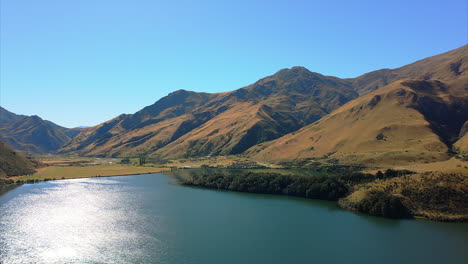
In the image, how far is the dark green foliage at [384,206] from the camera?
336 ft

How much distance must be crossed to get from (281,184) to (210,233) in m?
68.0

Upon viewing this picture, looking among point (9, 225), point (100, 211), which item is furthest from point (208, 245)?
point (9, 225)

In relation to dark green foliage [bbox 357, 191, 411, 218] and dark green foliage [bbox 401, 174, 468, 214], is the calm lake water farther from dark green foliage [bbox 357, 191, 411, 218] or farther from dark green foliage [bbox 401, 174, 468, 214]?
dark green foliage [bbox 401, 174, 468, 214]

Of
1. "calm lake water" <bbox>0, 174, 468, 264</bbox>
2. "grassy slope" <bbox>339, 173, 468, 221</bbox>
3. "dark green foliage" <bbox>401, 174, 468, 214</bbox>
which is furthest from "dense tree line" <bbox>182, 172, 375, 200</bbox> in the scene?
"dark green foliage" <bbox>401, 174, 468, 214</bbox>

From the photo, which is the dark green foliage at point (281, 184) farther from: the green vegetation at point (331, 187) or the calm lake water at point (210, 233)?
the calm lake water at point (210, 233)

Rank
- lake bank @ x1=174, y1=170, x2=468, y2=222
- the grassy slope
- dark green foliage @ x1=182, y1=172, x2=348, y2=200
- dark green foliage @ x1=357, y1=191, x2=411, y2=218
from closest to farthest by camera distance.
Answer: the grassy slope → lake bank @ x1=174, y1=170, x2=468, y2=222 → dark green foliage @ x1=357, y1=191, x2=411, y2=218 → dark green foliage @ x1=182, y1=172, x2=348, y2=200

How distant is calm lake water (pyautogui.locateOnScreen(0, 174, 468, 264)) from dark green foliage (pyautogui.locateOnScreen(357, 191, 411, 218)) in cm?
316

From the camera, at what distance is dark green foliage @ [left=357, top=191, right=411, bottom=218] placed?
10256 centimetres

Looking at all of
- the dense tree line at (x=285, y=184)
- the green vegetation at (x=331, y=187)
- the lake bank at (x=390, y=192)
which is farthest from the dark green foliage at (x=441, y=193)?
the dense tree line at (x=285, y=184)

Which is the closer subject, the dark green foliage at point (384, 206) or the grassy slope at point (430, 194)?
the grassy slope at point (430, 194)

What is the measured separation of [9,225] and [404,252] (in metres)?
114

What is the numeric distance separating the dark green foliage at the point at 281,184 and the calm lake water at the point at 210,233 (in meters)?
6.36

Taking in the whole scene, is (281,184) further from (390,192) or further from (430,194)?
(430,194)

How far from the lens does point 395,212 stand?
102 meters
